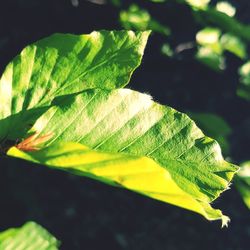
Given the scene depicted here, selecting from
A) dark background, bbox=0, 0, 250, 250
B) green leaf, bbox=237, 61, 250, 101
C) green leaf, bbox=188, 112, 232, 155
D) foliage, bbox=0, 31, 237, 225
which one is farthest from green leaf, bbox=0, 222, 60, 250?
green leaf, bbox=237, 61, 250, 101

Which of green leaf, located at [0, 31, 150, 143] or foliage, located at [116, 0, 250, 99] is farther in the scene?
foliage, located at [116, 0, 250, 99]

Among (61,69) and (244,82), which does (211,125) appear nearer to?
(244,82)

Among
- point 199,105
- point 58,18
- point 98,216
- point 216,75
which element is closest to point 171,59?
point 216,75

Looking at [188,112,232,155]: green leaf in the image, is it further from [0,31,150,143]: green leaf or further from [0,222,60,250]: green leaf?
[0,31,150,143]: green leaf

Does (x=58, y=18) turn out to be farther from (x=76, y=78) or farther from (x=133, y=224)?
(x=133, y=224)

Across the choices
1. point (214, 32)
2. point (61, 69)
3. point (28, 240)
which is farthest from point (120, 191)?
point (61, 69)
